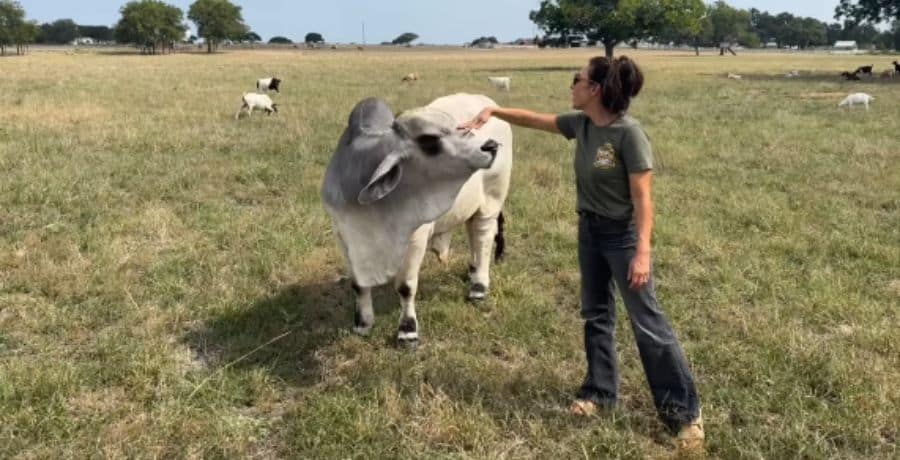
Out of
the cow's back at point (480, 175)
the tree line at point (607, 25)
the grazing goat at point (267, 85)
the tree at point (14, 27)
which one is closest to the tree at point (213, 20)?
the tree line at point (607, 25)

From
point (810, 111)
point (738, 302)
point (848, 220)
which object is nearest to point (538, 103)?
point (810, 111)

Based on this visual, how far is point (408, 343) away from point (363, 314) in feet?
1.25

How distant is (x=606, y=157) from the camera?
11.9 ft

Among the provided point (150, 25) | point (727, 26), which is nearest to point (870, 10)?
point (150, 25)

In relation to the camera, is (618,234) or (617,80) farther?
(618,234)

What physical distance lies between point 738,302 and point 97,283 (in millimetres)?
5420

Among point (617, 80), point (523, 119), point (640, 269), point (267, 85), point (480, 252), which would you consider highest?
point (617, 80)

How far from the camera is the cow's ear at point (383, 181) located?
4180mm

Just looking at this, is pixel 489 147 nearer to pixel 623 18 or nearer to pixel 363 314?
pixel 363 314

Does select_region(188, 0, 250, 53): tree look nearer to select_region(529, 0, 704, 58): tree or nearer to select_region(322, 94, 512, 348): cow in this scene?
select_region(529, 0, 704, 58): tree

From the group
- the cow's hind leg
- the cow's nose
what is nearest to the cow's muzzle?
the cow's nose

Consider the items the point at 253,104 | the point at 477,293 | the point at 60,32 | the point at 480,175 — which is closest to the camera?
the point at 480,175

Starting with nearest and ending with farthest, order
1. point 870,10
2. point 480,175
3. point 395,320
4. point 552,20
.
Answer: point 395,320, point 480,175, point 870,10, point 552,20

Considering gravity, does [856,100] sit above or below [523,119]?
below
